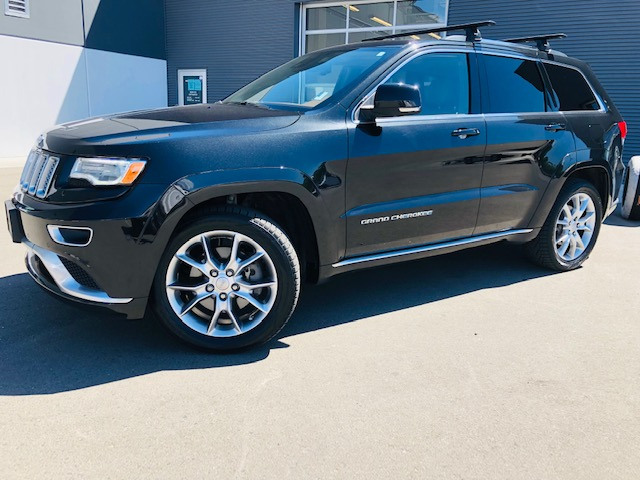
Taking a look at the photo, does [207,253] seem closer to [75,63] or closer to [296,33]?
[296,33]

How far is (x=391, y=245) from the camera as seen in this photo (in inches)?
141

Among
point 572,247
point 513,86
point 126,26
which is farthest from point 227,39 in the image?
point 572,247

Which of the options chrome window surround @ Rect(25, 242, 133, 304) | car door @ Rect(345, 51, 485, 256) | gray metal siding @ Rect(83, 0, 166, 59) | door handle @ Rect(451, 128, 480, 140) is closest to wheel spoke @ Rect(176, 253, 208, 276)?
chrome window surround @ Rect(25, 242, 133, 304)

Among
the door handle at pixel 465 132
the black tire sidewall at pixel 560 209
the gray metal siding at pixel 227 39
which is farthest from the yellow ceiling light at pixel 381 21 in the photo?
the door handle at pixel 465 132

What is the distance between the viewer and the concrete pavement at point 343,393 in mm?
2182

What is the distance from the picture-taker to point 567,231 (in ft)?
15.5

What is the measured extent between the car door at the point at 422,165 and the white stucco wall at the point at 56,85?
407 inches

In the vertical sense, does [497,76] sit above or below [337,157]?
above

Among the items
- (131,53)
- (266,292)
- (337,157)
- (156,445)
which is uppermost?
(131,53)

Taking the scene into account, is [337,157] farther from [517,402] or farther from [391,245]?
[517,402]

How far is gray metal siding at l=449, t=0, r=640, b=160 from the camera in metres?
10.8

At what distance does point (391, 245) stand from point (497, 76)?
1.67 meters

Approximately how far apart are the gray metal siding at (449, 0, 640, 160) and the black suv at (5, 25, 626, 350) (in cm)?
786

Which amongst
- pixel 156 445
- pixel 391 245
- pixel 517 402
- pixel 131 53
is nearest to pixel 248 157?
pixel 391 245
